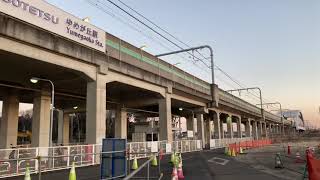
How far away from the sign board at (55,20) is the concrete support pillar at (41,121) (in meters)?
9.23

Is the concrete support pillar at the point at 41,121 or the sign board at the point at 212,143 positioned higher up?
the concrete support pillar at the point at 41,121

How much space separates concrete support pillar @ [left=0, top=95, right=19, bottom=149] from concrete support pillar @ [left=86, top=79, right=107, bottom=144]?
32.2 feet

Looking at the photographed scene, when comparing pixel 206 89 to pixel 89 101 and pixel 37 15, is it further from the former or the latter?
pixel 37 15

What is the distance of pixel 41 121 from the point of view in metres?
31.2

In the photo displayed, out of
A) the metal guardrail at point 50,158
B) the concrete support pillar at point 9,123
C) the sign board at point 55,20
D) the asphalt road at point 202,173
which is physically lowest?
the asphalt road at point 202,173

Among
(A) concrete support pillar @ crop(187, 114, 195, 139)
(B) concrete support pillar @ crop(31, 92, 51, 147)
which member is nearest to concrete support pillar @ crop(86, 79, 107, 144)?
(B) concrete support pillar @ crop(31, 92, 51, 147)

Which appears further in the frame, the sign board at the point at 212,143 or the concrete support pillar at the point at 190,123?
the concrete support pillar at the point at 190,123

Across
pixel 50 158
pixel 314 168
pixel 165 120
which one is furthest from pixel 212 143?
pixel 314 168

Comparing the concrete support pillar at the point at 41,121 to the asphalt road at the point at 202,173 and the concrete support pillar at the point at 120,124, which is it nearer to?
the asphalt road at the point at 202,173

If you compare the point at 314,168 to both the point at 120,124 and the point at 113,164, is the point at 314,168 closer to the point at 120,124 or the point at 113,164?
→ the point at 113,164

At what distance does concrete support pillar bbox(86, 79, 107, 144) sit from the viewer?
25953 mm

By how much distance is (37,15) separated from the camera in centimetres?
2047

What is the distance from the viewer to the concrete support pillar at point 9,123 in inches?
1243

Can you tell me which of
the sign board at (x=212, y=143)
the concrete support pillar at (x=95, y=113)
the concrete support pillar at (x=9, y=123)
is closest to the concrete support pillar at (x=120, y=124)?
the concrete support pillar at (x=9, y=123)
